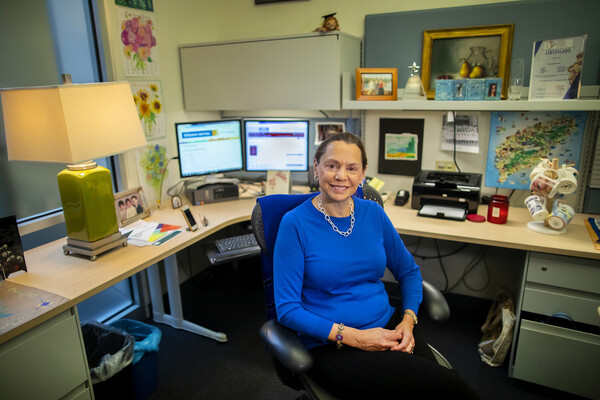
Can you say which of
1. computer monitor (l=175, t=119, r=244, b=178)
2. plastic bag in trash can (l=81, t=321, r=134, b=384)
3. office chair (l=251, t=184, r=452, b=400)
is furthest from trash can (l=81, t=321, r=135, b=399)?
computer monitor (l=175, t=119, r=244, b=178)

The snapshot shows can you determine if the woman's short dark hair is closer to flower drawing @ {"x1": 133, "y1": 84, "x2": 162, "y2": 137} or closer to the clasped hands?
the clasped hands

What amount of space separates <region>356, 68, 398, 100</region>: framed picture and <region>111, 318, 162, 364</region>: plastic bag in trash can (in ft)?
5.48

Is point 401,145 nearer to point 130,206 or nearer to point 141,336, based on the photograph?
point 130,206

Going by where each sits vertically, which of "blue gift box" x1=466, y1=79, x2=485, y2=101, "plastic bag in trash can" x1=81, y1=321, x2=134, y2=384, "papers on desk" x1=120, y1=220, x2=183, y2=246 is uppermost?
"blue gift box" x1=466, y1=79, x2=485, y2=101

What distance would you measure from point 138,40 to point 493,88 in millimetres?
1953

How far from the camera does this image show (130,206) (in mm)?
2186

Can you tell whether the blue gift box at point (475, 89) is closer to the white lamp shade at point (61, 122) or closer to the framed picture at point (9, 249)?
the white lamp shade at point (61, 122)

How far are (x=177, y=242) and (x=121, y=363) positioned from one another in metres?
0.56

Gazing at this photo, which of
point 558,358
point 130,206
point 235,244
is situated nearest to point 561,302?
point 558,358

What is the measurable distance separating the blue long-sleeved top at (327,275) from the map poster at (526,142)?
48.9 inches

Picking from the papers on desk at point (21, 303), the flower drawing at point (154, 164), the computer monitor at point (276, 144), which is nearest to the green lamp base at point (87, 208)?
the papers on desk at point (21, 303)

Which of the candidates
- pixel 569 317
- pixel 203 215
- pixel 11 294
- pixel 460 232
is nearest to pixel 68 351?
pixel 11 294

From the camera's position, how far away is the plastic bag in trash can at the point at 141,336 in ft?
6.26

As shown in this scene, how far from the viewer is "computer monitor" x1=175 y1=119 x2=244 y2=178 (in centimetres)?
245
